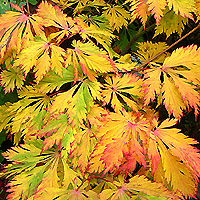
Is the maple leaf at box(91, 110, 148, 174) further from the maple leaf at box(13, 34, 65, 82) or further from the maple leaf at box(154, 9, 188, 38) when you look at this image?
the maple leaf at box(154, 9, 188, 38)

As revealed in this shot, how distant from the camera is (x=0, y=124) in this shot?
4.06ft

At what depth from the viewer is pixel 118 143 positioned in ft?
2.52

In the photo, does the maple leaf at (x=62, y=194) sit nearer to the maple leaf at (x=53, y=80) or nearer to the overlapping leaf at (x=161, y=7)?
the maple leaf at (x=53, y=80)

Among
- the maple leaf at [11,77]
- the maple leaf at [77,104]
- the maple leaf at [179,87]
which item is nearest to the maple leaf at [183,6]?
the maple leaf at [179,87]

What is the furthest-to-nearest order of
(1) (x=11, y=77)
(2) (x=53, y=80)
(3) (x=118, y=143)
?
(1) (x=11, y=77) < (2) (x=53, y=80) < (3) (x=118, y=143)

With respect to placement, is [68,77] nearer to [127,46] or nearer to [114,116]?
[114,116]

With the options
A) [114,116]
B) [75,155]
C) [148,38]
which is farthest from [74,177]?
[148,38]

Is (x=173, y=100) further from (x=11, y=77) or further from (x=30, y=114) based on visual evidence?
(x=11, y=77)

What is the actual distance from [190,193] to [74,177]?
1.93 ft

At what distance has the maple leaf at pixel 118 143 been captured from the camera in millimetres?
739

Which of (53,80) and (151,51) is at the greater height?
(151,51)

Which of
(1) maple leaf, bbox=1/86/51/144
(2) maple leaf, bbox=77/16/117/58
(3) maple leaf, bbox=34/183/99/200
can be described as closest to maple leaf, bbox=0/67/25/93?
(1) maple leaf, bbox=1/86/51/144

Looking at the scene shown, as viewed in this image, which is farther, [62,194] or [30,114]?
[30,114]

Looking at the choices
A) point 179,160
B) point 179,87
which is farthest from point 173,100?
point 179,160
